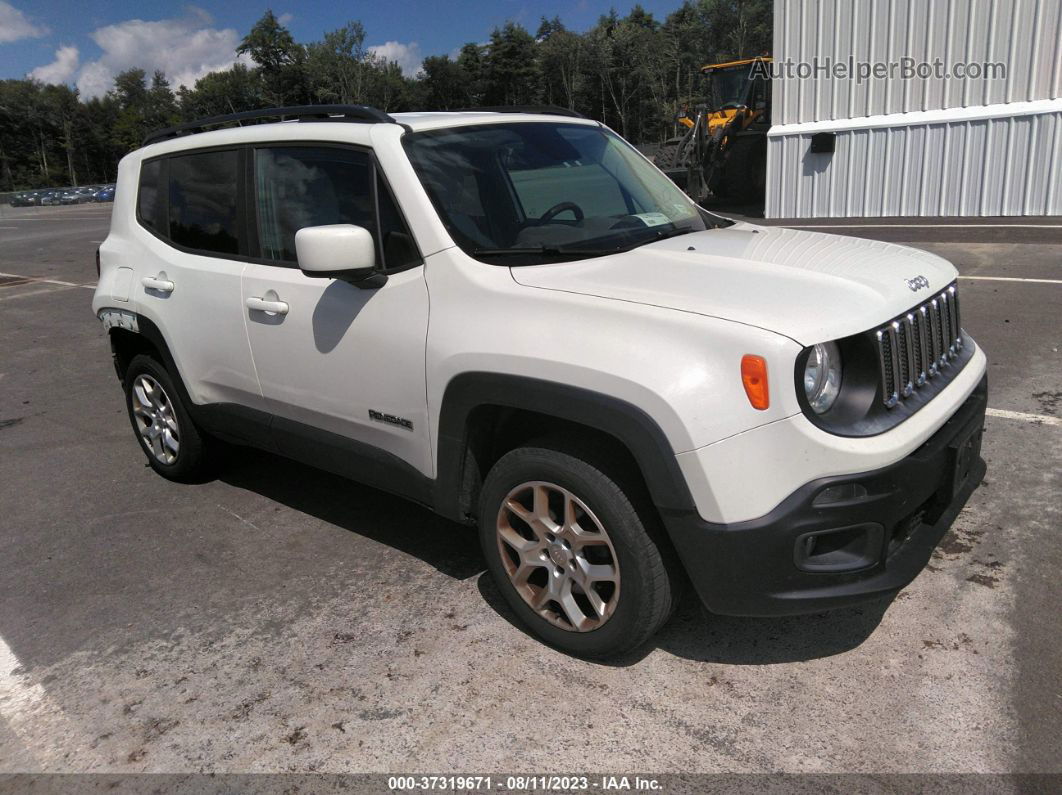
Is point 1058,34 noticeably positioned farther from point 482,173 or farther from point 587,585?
point 587,585

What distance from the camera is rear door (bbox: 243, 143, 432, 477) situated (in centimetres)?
325

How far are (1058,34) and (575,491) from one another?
14013 millimetres

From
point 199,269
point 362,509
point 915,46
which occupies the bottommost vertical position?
point 362,509

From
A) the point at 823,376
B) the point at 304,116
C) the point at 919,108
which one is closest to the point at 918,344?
the point at 823,376

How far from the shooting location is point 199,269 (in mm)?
4168

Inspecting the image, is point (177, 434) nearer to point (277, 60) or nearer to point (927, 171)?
point (927, 171)

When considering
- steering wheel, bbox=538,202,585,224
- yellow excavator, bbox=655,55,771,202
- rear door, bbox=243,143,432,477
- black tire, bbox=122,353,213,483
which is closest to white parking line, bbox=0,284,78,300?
black tire, bbox=122,353,213,483

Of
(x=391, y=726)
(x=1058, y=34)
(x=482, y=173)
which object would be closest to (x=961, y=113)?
(x=1058, y=34)

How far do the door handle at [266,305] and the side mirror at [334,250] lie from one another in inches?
21.7

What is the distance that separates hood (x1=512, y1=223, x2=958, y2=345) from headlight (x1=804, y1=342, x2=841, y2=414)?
0.09 m

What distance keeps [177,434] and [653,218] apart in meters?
2.85

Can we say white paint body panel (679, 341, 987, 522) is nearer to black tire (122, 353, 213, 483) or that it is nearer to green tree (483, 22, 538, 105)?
black tire (122, 353, 213, 483)

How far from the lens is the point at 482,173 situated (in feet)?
11.4

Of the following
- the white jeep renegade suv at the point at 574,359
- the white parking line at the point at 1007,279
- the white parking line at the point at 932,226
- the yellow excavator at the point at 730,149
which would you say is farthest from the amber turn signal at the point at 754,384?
the yellow excavator at the point at 730,149
